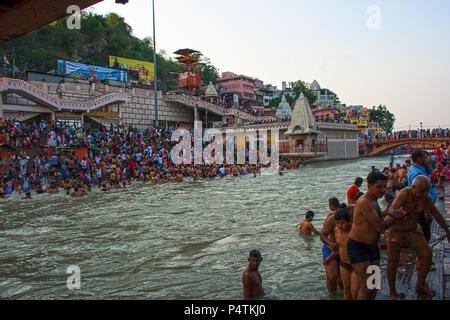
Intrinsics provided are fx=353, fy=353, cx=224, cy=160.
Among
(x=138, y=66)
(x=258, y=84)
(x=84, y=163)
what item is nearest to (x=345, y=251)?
(x=84, y=163)

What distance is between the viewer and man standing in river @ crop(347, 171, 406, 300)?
3.88m

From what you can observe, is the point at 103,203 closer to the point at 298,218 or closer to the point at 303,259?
the point at 298,218

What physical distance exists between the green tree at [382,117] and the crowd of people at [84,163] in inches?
2350

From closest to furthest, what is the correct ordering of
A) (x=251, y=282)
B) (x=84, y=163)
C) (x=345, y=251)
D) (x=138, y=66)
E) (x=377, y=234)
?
(x=377, y=234)
(x=345, y=251)
(x=251, y=282)
(x=84, y=163)
(x=138, y=66)

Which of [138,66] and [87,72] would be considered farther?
[138,66]

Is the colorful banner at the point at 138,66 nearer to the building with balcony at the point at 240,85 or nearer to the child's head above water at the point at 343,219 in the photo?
the building with balcony at the point at 240,85

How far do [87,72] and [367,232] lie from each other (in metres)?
39.1

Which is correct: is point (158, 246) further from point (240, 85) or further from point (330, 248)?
point (240, 85)

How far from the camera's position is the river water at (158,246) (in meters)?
6.27

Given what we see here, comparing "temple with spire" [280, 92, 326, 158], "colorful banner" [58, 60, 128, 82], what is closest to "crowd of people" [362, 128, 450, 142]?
"temple with spire" [280, 92, 326, 158]

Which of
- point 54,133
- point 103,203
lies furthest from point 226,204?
point 54,133

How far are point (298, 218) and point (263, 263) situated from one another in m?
4.47

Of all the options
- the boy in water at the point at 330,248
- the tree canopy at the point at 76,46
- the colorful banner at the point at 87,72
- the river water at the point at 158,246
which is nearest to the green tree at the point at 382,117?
the tree canopy at the point at 76,46

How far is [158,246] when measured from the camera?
8.89m
